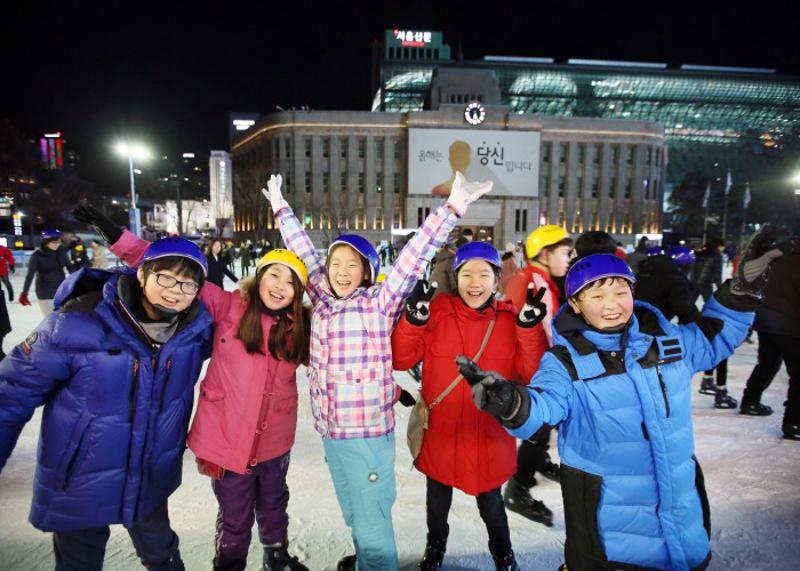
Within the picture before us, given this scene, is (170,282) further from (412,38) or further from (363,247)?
(412,38)

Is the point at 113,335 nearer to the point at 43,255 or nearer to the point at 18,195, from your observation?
the point at 43,255

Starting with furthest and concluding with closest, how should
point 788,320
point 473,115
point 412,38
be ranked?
1. point 412,38
2. point 473,115
3. point 788,320

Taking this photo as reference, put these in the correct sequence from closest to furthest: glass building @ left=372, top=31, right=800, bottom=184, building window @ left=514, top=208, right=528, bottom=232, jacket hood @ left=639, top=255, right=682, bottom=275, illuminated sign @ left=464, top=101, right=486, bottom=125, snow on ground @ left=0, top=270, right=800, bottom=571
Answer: snow on ground @ left=0, top=270, right=800, bottom=571, jacket hood @ left=639, top=255, right=682, bottom=275, illuminated sign @ left=464, top=101, right=486, bottom=125, building window @ left=514, top=208, right=528, bottom=232, glass building @ left=372, top=31, right=800, bottom=184

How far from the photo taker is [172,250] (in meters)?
1.99

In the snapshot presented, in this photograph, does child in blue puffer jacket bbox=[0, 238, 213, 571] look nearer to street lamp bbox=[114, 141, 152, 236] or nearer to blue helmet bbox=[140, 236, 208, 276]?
blue helmet bbox=[140, 236, 208, 276]

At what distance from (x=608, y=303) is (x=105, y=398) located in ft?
6.54

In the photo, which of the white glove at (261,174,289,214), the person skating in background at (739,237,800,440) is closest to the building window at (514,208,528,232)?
the person skating in background at (739,237,800,440)

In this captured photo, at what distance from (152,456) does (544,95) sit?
7248cm

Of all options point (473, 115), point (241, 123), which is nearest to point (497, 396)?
point (473, 115)

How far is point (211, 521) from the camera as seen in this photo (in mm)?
2850

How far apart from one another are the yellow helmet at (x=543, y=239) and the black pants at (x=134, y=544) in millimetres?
2738

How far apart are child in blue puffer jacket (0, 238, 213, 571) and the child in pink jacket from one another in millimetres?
189

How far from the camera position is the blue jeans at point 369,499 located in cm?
210

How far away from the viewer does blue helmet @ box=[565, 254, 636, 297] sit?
1.71 metres
